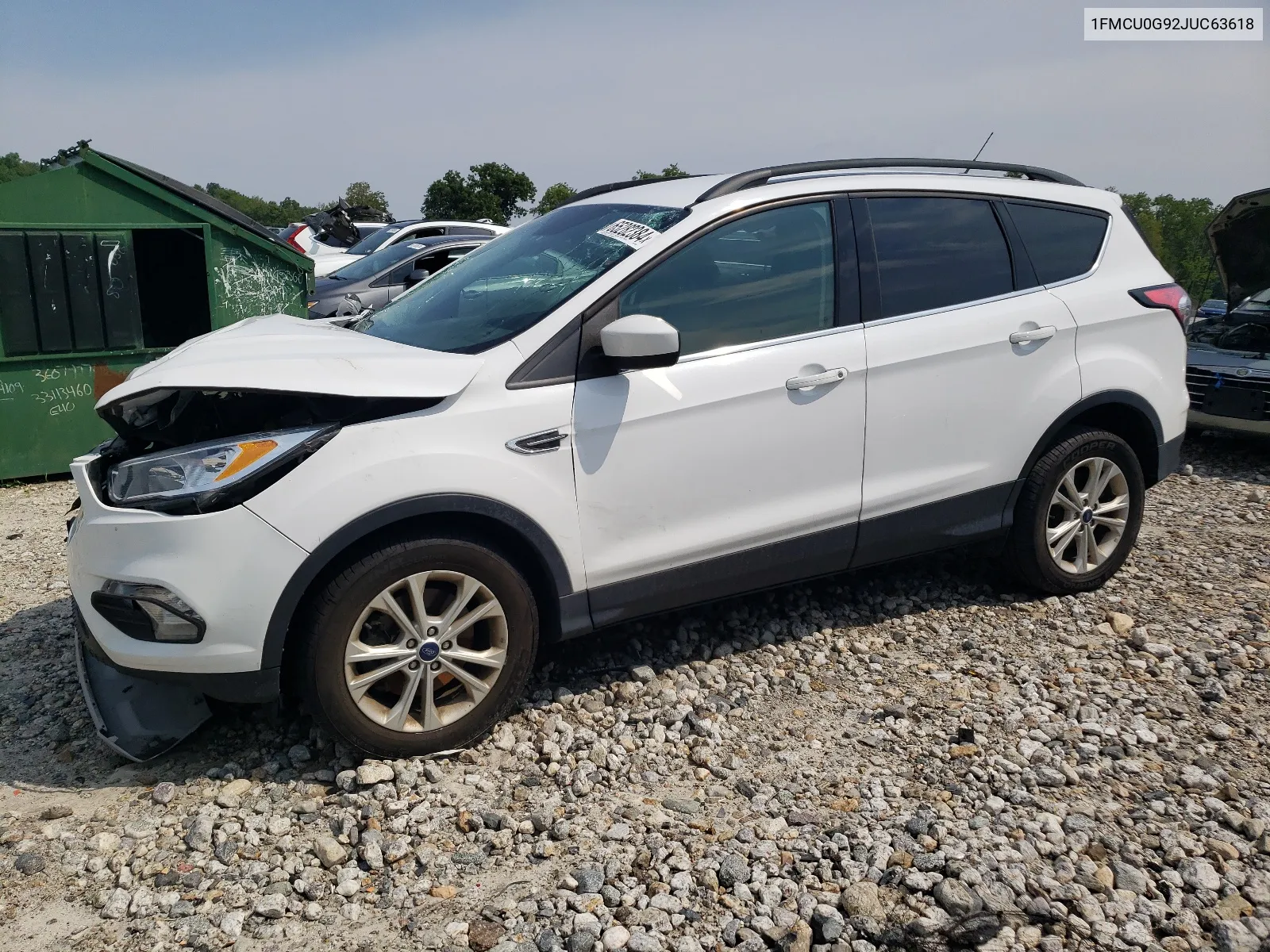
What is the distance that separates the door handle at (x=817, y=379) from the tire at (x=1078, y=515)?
116 centimetres

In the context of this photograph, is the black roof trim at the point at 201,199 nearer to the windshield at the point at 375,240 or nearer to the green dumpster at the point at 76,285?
the green dumpster at the point at 76,285

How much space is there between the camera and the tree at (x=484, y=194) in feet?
Result: 168

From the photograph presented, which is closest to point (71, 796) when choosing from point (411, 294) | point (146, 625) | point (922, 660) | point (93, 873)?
point (93, 873)

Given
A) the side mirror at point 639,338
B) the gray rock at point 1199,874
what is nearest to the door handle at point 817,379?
the side mirror at point 639,338

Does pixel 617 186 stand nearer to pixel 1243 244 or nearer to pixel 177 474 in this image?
pixel 177 474

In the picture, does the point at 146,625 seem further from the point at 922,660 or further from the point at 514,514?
the point at 922,660

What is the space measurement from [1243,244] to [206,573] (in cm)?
829

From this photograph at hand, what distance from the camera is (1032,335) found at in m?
→ 4.13

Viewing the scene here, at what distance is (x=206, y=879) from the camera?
2789 mm

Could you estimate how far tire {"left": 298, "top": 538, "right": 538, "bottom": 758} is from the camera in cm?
306

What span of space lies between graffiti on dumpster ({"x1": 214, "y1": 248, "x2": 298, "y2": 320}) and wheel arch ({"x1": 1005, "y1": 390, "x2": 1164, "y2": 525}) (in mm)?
5644

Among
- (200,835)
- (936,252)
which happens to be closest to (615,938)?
(200,835)

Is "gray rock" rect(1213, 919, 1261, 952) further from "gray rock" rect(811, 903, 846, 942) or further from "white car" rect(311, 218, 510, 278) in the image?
"white car" rect(311, 218, 510, 278)

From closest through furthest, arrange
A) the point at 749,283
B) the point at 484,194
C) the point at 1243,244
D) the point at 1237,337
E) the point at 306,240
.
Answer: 1. the point at 749,283
2. the point at 1237,337
3. the point at 1243,244
4. the point at 306,240
5. the point at 484,194
